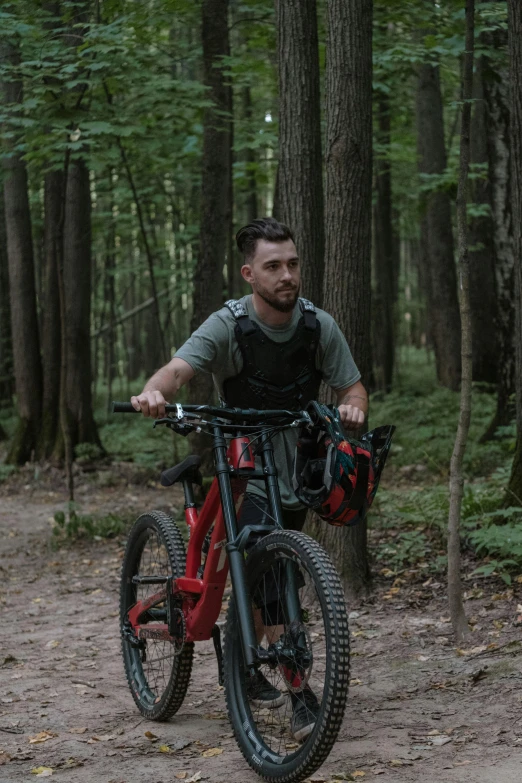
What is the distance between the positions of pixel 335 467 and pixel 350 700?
1730mm

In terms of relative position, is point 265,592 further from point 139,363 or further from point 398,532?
point 139,363

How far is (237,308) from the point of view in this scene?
4215 millimetres

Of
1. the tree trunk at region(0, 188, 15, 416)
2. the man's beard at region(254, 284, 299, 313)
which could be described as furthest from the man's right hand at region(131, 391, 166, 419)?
the tree trunk at region(0, 188, 15, 416)

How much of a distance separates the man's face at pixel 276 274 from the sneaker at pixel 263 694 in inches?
62.3

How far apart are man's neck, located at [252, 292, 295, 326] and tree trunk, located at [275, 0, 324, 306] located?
282cm

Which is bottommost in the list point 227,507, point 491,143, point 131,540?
point 131,540

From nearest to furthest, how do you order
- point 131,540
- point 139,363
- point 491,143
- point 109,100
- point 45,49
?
point 131,540 → point 45,49 → point 109,100 → point 491,143 → point 139,363

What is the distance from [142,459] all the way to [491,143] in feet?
22.5

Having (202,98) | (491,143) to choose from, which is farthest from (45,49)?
(491,143)

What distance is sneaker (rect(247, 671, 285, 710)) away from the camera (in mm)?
3760

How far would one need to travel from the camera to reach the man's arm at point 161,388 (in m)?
3.65

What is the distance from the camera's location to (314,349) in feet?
13.9

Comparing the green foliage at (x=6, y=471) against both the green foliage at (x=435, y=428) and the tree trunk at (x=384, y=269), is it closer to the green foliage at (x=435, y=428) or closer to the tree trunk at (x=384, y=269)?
the green foliage at (x=435, y=428)

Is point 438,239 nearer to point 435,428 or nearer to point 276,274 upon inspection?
point 435,428
